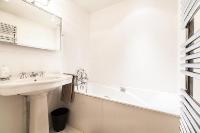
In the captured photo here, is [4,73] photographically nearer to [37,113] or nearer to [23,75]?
[23,75]

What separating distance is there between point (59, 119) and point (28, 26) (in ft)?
4.67

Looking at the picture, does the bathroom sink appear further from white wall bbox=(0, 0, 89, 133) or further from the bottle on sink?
white wall bbox=(0, 0, 89, 133)

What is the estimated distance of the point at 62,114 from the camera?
6.08 feet

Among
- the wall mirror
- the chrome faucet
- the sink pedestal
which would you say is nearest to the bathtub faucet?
the wall mirror

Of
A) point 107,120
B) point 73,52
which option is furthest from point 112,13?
point 107,120

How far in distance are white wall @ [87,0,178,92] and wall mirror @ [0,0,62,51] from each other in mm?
1011

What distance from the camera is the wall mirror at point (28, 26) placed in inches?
55.9

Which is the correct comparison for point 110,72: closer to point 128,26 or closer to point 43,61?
point 128,26

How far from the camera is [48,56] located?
6.37 ft

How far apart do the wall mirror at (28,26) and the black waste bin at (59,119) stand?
1049 millimetres

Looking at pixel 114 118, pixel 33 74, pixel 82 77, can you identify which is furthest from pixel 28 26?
pixel 114 118

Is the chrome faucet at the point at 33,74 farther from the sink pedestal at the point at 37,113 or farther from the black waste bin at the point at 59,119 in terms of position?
the black waste bin at the point at 59,119

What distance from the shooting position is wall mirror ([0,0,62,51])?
4.66 feet

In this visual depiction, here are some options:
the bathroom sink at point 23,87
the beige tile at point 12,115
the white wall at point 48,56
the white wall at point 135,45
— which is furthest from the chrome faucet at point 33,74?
the white wall at point 135,45
